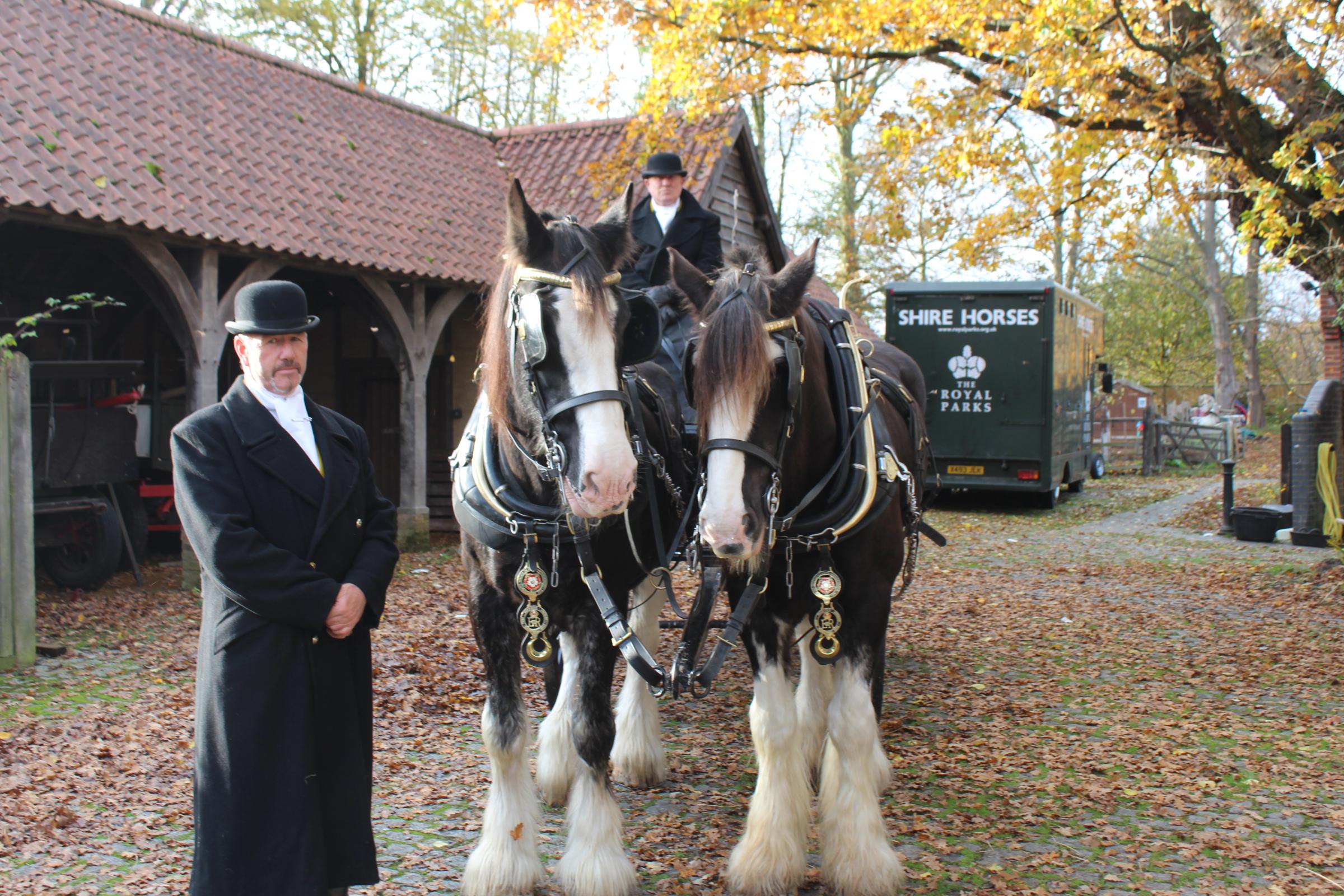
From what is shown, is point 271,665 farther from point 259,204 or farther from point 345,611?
point 259,204

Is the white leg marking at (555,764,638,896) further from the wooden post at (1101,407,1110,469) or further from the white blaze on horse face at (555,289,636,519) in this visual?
the wooden post at (1101,407,1110,469)

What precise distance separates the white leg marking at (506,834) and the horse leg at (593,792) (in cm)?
12

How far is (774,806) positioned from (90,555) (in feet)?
25.9

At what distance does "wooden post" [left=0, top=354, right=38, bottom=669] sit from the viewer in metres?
6.26

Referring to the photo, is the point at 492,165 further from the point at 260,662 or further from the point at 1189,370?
the point at 1189,370

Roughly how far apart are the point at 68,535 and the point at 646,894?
768 centimetres

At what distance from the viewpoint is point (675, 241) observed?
501 cm

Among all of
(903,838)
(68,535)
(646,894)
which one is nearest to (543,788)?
(646,894)

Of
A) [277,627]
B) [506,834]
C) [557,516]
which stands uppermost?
[557,516]

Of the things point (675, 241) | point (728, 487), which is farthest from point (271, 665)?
point (675, 241)

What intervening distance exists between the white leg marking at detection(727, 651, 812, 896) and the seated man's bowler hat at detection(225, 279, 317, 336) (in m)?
1.83

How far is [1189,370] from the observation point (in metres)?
37.2

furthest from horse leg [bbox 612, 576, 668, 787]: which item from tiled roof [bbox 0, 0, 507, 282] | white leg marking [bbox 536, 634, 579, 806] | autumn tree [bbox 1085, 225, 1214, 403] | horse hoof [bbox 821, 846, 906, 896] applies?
autumn tree [bbox 1085, 225, 1214, 403]

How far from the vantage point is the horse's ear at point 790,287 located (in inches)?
127
